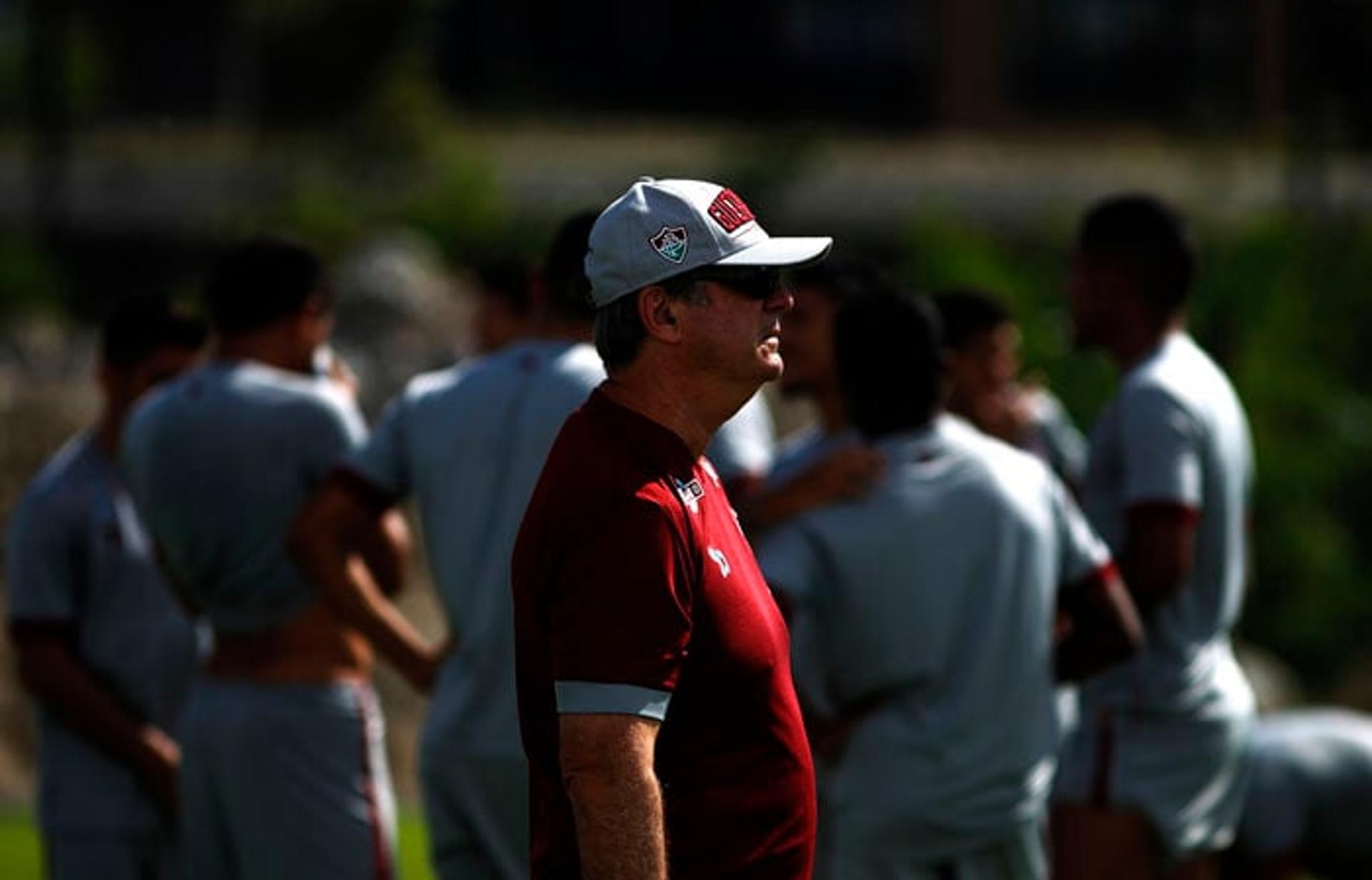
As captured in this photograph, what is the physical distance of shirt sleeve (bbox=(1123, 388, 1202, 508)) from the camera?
698cm

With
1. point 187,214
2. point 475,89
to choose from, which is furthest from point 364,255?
point 475,89

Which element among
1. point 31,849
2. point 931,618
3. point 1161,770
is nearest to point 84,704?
point 931,618

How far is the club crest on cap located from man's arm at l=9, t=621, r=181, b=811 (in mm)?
3501

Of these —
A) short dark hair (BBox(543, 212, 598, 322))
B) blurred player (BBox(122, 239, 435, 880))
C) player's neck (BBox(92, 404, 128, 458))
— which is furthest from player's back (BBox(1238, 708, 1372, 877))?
player's neck (BBox(92, 404, 128, 458))

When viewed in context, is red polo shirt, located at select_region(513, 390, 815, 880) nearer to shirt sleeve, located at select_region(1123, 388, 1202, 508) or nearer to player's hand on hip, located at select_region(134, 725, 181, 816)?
shirt sleeve, located at select_region(1123, 388, 1202, 508)

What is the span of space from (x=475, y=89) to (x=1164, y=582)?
3995 centimetres

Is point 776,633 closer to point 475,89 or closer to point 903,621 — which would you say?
point 903,621

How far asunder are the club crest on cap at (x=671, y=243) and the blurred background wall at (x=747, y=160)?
37.3ft

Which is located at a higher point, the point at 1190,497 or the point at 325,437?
the point at 325,437

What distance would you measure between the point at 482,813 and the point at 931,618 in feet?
3.66

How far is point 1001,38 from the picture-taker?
47250 millimetres

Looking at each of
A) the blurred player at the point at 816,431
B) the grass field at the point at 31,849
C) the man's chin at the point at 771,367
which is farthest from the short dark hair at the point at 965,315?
the man's chin at the point at 771,367

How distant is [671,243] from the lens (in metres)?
4.44

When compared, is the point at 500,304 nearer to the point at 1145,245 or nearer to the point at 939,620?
the point at 1145,245
